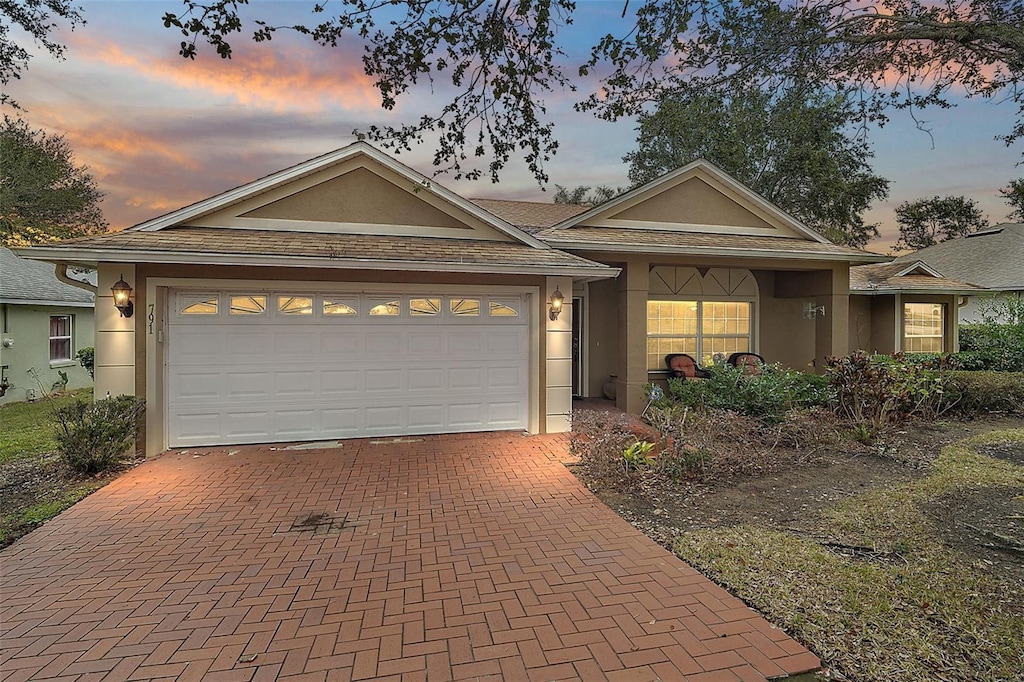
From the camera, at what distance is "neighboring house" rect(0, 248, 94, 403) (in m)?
12.4

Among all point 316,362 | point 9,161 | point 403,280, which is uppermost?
point 9,161

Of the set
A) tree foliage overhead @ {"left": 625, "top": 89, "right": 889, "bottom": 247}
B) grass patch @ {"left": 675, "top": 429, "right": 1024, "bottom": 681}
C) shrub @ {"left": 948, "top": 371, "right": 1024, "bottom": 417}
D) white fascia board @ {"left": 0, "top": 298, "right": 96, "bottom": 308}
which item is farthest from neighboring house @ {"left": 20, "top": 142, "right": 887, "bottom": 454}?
white fascia board @ {"left": 0, "top": 298, "right": 96, "bottom": 308}

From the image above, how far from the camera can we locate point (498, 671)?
2732mm

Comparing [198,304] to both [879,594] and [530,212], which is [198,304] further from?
[879,594]

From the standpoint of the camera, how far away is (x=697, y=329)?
38.7ft

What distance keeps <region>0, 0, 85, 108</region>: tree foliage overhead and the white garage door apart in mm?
7591

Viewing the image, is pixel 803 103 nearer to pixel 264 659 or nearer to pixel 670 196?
pixel 670 196

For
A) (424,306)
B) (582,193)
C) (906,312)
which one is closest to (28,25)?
(424,306)

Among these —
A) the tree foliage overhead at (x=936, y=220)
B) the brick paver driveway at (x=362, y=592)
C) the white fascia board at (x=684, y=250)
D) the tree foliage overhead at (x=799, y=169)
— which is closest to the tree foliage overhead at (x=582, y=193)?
the tree foliage overhead at (x=799, y=169)

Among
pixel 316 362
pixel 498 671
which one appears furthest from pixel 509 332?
pixel 498 671

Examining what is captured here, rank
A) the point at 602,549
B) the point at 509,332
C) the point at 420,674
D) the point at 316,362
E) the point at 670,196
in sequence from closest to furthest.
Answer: the point at 420,674
the point at 602,549
the point at 316,362
the point at 509,332
the point at 670,196

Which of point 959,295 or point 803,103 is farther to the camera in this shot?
point 959,295

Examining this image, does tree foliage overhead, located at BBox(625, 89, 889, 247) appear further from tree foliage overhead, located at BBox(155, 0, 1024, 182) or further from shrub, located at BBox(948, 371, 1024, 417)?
tree foliage overhead, located at BBox(155, 0, 1024, 182)

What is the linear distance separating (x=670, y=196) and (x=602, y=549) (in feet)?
28.2
